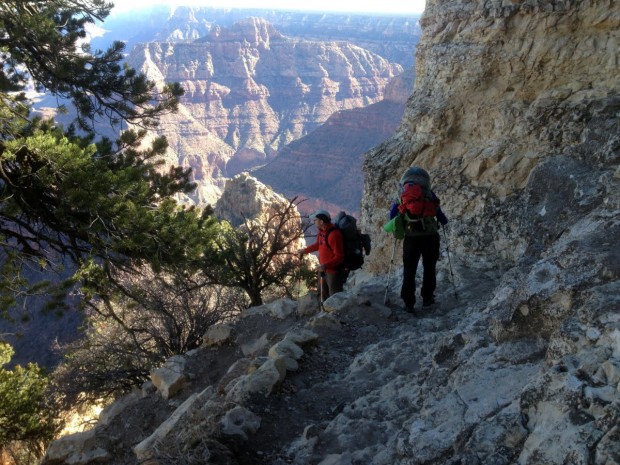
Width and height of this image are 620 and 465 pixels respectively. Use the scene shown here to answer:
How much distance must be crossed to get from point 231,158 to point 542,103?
4249 inches

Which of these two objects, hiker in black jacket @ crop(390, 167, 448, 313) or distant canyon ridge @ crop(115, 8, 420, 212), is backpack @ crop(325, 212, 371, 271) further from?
distant canyon ridge @ crop(115, 8, 420, 212)

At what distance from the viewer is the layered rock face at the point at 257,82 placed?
118m

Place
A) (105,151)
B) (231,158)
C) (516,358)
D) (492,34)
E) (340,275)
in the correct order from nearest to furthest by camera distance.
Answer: (516,358) → (340,275) → (492,34) → (105,151) → (231,158)

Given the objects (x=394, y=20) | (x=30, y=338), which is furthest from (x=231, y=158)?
(x=394, y=20)

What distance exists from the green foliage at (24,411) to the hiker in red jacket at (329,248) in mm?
5455

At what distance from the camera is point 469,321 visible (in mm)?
4566

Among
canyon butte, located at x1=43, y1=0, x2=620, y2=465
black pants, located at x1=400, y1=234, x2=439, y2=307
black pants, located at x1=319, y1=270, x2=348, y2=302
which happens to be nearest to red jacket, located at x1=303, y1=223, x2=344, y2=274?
black pants, located at x1=319, y1=270, x2=348, y2=302

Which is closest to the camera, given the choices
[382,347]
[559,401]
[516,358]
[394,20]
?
[559,401]

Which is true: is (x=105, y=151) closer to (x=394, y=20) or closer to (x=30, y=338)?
(x=30, y=338)

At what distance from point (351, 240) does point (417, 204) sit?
1.20m

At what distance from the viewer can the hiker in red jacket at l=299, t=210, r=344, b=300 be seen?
5898 mm

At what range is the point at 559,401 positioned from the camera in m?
2.16


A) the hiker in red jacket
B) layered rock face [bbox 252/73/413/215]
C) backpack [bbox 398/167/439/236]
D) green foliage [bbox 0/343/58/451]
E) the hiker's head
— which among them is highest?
backpack [bbox 398/167/439/236]

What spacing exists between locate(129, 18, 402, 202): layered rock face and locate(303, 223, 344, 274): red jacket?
105m
